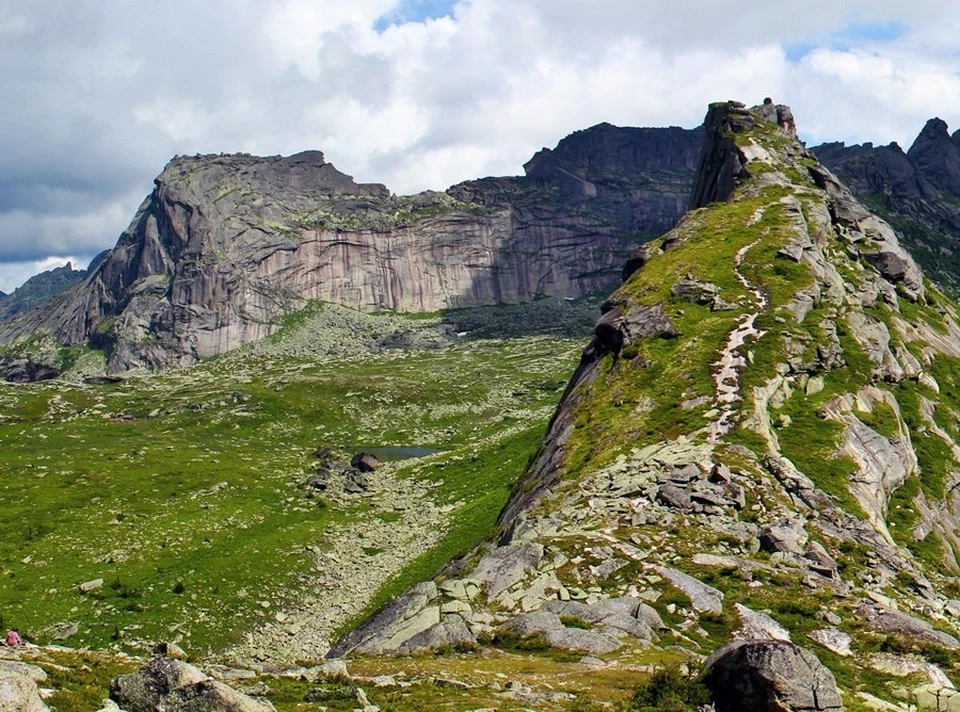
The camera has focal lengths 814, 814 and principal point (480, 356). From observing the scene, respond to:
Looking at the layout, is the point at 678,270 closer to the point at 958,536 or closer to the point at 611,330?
the point at 611,330

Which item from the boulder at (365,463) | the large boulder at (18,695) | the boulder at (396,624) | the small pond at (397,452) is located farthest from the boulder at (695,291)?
the small pond at (397,452)

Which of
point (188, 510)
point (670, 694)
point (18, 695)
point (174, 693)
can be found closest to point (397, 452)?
point (188, 510)

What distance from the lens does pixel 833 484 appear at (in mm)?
47719

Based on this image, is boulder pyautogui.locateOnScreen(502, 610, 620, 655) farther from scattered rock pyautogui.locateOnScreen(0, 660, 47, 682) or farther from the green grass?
the green grass

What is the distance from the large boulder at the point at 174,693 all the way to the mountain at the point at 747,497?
35.2 ft

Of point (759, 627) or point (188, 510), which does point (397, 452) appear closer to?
point (188, 510)

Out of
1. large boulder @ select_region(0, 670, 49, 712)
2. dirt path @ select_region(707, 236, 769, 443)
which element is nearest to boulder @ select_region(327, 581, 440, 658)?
large boulder @ select_region(0, 670, 49, 712)

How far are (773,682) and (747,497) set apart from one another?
24.3 meters

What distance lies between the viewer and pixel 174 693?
58.9ft

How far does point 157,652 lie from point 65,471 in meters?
107

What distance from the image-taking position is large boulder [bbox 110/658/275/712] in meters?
17.6

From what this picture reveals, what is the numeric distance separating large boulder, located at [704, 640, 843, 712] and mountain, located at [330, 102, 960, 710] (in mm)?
58

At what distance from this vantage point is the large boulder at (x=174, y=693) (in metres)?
17.6

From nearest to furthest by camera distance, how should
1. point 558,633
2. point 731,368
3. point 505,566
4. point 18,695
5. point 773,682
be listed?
1. point 18,695
2. point 773,682
3. point 558,633
4. point 505,566
5. point 731,368
